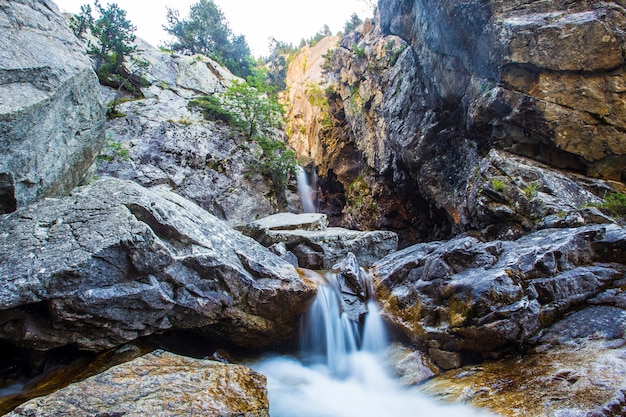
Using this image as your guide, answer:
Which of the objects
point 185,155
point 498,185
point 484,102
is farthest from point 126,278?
point 185,155

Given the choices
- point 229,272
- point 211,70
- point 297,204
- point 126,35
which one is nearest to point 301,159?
point 297,204

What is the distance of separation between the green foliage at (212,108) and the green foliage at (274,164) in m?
2.59

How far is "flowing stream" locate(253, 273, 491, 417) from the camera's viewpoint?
5176 mm

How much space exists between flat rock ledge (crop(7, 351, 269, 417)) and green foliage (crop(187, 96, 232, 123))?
17.4 metres

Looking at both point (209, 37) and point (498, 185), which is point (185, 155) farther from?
point (209, 37)

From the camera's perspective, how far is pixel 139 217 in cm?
601

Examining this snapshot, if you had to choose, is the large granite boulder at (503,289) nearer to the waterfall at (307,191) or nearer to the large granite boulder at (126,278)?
the large granite boulder at (126,278)

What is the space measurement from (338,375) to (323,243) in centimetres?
479

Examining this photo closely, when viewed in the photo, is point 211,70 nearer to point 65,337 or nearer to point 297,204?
point 297,204

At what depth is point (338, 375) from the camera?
266 inches

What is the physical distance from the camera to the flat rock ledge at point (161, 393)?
347 centimetres

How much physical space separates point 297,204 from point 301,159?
5.39 meters

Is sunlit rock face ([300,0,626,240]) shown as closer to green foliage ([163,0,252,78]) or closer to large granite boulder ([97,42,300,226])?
large granite boulder ([97,42,300,226])

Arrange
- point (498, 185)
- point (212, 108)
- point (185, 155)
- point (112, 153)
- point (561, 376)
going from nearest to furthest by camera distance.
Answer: point (561, 376) < point (498, 185) < point (112, 153) < point (185, 155) < point (212, 108)
